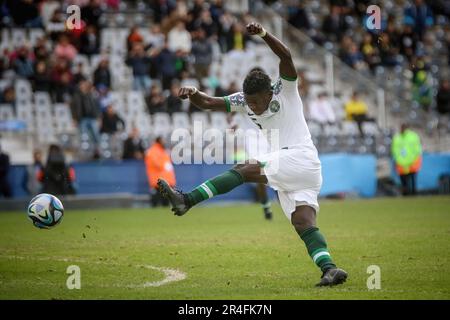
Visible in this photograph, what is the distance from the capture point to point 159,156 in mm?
23891

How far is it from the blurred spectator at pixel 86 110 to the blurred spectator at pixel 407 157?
888cm

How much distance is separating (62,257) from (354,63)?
70.4 feet

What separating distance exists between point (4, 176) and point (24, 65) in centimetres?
379

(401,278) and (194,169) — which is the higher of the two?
(194,169)

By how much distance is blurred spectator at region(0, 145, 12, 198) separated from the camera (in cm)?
2305

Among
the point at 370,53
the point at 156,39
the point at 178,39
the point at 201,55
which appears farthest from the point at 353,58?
the point at 156,39

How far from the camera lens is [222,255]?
12.4m

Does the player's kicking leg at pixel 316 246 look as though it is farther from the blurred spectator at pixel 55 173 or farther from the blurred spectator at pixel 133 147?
the blurred spectator at pixel 133 147

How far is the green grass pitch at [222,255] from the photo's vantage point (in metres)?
9.09

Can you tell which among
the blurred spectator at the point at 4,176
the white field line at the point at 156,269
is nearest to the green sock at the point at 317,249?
the white field line at the point at 156,269

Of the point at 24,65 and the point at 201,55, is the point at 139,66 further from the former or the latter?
the point at 24,65

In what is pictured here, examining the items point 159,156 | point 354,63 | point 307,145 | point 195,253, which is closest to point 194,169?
point 159,156
